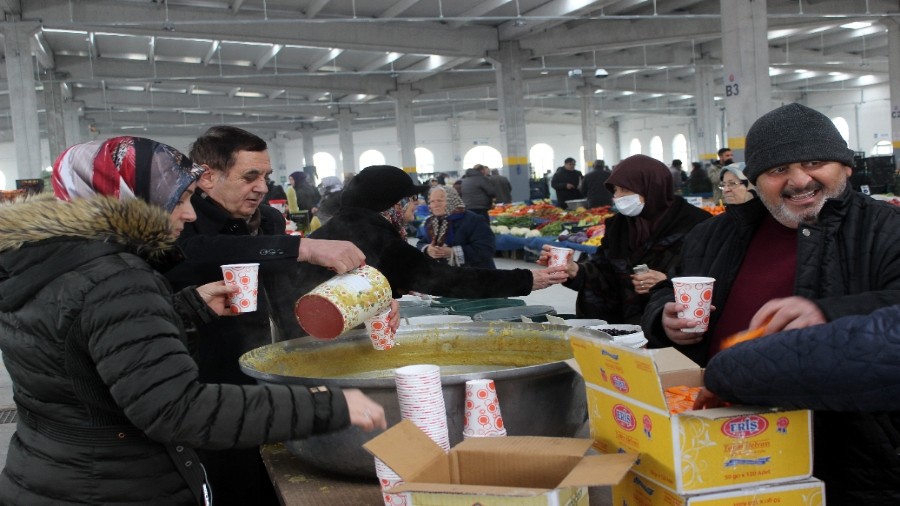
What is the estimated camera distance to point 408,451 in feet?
4.60

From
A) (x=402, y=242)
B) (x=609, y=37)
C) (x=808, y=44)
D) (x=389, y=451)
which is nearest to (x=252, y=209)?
(x=402, y=242)

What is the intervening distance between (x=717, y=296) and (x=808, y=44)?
79.7 ft

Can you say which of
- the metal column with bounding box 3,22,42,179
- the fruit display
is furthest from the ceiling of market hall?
the fruit display

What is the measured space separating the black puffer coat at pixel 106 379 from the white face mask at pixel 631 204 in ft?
7.62

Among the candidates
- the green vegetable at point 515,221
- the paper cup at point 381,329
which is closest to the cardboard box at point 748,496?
the paper cup at point 381,329

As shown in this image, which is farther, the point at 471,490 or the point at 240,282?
the point at 240,282

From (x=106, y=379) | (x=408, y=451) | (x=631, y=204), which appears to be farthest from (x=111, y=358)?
(x=631, y=204)

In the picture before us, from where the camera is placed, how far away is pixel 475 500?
1221 millimetres

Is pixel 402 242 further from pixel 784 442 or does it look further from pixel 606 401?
pixel 784 442

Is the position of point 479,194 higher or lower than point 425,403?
higher

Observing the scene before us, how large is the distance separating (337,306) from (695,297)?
32.6 inches

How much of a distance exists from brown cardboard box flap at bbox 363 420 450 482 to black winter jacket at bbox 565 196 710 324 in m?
2.22

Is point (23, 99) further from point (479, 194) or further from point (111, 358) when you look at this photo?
point (111, 358)

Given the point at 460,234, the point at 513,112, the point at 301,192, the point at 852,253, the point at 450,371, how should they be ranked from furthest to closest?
1. the point at 513,112
2. the point at 301,192
3. the point at 460,234
4. the point at 450,371
5. the point at 852,253
